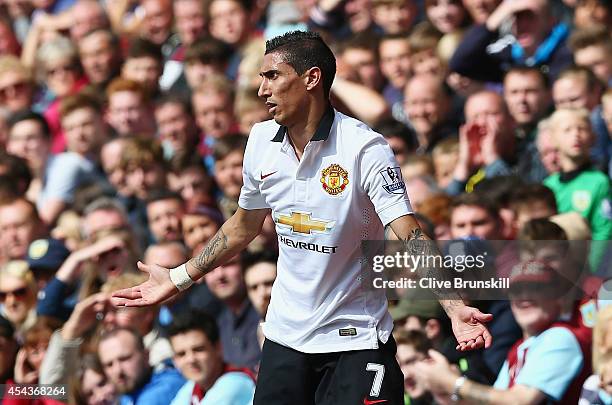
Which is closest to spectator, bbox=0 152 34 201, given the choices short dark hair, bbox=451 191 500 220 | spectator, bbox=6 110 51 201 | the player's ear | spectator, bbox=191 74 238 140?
spectator, bbox=6 110 51 201

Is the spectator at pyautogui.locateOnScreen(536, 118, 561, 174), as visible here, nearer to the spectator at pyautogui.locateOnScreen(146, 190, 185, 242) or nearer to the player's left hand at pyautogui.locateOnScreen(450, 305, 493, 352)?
the spectator at pyautogui.locateOnScreen(146, 190, 185, 242)

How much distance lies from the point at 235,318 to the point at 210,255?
9.54 ft

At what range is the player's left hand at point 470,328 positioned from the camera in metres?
5.52

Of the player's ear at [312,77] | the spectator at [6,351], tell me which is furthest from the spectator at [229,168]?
the player's ear at [312,77]

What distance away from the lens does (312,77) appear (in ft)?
19.5

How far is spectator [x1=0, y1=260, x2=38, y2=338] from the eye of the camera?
10125 mm

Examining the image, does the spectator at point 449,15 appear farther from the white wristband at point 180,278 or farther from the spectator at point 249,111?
the white wristband at point 180,278

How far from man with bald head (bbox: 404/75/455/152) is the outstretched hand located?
4.66 metres

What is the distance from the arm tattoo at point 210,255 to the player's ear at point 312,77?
89 cm

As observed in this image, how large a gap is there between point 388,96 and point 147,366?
3.86 m

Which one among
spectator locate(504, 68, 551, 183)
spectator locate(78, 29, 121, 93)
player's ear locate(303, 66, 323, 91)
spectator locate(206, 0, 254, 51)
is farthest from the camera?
spectator locate(78, 29, 121, 93)

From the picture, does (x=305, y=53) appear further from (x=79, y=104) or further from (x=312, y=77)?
(x=79, y=104)

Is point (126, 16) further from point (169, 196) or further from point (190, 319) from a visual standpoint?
point (190, 319)

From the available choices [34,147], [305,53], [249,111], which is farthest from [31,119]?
[305,53]
